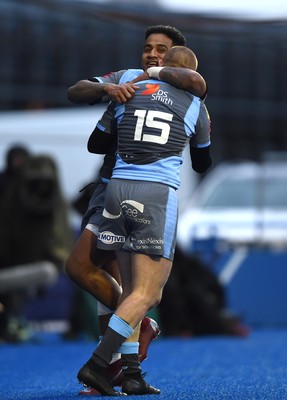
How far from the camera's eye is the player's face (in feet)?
23.2

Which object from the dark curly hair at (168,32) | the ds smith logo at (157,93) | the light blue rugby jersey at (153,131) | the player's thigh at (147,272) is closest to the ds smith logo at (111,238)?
the player's thigh at (147,272)

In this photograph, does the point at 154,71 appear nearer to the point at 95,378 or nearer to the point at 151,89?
the point at 151,89

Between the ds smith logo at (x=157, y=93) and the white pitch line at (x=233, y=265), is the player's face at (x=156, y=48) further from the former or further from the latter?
the white pitch line at (x=233, y=265)

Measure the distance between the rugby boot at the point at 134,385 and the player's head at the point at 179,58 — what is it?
1.65 m

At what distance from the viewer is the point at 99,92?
6.89 m

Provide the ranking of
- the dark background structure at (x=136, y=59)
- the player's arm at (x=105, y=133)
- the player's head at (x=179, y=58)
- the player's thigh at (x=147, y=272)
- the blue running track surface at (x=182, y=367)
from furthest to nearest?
the dark background structure at (x=136, y=59) < the blue running track surface at (x=182, y=367) < the player's arm at (x=105, y=133) < the player's head at (x=179, y=58) < the player's thigh at (x=147, y=272)

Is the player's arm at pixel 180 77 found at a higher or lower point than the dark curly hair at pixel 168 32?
lower

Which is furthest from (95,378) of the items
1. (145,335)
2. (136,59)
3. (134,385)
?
(136,59)

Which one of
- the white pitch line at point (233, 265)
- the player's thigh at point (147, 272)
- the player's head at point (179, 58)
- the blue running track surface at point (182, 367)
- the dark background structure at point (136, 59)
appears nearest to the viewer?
the player's thigh at point (147, 272)

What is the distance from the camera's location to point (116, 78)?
7.14 m

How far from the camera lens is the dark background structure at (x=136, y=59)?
17.3 m

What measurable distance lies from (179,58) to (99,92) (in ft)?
1.52

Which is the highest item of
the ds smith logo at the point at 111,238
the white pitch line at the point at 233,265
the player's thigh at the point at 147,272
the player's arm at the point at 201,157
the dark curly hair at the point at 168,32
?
the dark curly hair at the point at 168,32

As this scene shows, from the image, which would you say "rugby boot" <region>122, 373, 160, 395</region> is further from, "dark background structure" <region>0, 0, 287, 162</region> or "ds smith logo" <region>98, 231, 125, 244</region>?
"dark background structure" <region>0, 0, 287, 162</region>
